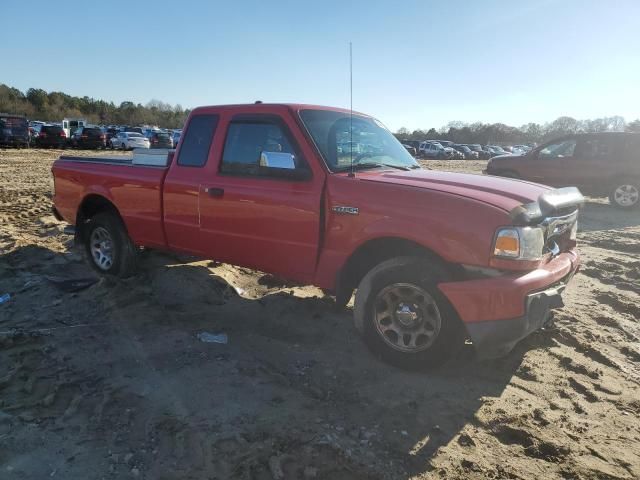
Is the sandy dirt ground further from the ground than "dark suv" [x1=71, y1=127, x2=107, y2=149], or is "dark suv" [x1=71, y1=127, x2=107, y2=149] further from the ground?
"dark suv" [x1=71, y1=127, x2=107, y2=149]

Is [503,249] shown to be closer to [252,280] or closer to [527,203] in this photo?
[527,203]

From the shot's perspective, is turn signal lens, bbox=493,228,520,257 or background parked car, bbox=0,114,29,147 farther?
background parked car, bbox=0,114,29,147

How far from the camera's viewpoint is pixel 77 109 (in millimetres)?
83938

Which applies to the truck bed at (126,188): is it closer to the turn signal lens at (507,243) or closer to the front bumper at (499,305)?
the front bumper at (499,305)

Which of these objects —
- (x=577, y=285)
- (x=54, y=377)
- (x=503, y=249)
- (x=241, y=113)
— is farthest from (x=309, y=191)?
(x=577, y=285)

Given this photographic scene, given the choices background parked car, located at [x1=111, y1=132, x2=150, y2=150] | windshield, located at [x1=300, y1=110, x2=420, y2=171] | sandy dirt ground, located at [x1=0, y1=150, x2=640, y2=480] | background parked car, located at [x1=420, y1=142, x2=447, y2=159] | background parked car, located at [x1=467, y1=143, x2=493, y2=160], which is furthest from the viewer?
background parked car, located at [x1=467, y1=143, x2=493, y2=160]

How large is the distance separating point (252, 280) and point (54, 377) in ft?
8.33

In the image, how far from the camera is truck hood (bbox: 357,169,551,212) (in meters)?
3.46

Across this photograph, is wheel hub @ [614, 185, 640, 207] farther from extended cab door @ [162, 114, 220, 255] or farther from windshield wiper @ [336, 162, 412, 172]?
extended cab door @ [162, 114, 220, 255]

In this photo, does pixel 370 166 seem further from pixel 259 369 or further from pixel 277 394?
pixel 277 394

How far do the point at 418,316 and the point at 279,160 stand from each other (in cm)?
168

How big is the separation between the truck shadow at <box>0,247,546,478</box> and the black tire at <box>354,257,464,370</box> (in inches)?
5.4

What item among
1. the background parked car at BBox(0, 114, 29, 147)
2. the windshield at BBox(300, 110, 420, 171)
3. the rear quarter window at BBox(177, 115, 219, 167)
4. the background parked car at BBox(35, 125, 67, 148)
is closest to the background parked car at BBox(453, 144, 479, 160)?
the background parked car at BBox(35, 125, 67, 148)

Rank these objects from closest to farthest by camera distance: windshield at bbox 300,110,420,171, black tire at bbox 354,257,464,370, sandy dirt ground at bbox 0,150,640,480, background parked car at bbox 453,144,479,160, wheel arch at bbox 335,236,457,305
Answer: sandy dirt ground at bbox 0,150,640,480, black tire at bbox 354,257,464,370, wheel arch at bbox 335,236,457,305, windshield at bbox 300,110,420,171, background parked car at bbox 453,144,479,160
